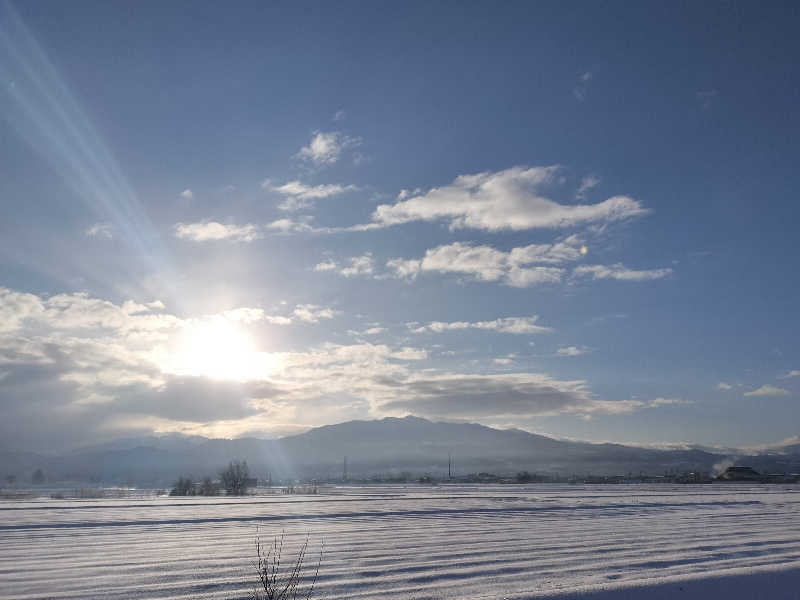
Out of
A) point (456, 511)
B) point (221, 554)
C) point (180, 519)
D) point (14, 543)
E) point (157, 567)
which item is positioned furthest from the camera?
point (456, 511)

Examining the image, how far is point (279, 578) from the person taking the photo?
1505 centimetres

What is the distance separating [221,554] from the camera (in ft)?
63.4

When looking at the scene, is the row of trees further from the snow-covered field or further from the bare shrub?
the bare shrub

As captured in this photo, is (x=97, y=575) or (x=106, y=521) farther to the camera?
(x=106, y=521)

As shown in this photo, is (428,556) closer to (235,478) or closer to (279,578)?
(279,578)

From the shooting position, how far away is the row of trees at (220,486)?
81.6m

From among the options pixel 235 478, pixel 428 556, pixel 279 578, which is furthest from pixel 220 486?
pixel 279 578

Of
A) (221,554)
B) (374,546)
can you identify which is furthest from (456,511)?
(221,554)

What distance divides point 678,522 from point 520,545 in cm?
1417

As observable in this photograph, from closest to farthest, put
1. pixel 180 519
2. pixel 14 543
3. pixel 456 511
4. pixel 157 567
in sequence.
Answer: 1. pixel 157 567
2. pixel 14 543
3. pixel 180 519
4. pixel 456 511

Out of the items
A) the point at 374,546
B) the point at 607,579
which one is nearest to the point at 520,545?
the point at 374,546

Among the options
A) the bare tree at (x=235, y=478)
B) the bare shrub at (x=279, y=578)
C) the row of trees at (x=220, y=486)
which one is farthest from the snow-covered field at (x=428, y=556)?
the bare tree at (x=235, y=478)

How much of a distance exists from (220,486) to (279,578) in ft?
290

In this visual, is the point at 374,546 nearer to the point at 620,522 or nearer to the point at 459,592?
the point at 459,592
